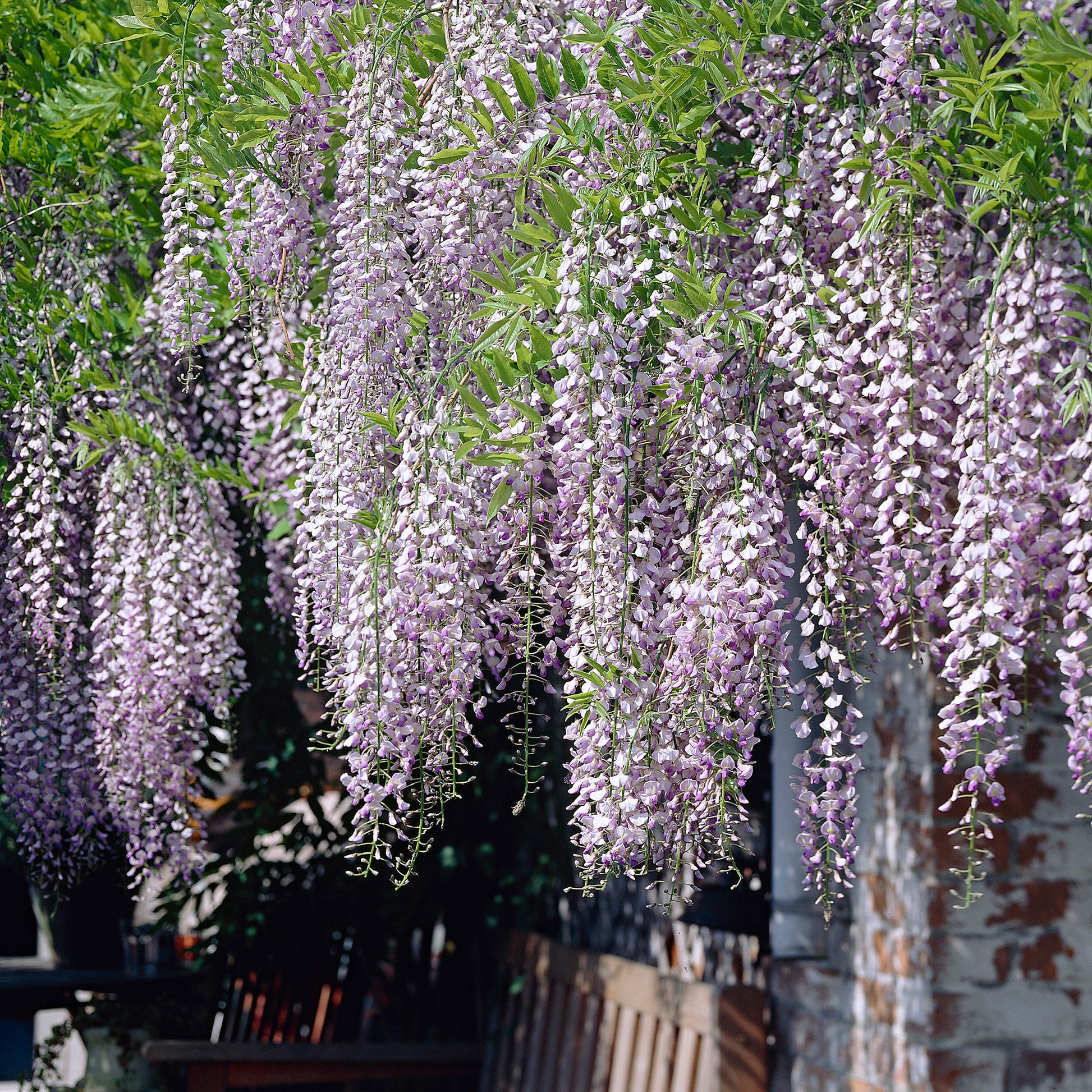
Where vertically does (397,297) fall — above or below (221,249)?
below

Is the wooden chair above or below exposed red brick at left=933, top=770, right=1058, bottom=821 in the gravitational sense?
below

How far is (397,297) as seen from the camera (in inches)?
70.1

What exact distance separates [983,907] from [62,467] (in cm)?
197

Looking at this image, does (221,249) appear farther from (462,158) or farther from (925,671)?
(925,671)

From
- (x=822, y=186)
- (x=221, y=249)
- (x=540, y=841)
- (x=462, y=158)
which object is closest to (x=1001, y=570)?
(x=822, y=186)

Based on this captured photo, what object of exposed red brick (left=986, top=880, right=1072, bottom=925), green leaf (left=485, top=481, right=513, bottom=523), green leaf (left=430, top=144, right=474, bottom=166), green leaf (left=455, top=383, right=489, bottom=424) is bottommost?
exposed red brick (left=986, top=880, right=1072, bottom=925)

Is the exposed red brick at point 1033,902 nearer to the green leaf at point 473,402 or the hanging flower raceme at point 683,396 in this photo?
the hanging flower raceme at point 683,396

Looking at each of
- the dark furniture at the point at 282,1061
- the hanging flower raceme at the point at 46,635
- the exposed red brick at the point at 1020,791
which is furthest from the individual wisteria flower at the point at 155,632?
the exposed red brick at the point at 1020,791

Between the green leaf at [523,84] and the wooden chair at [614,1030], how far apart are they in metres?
1.89

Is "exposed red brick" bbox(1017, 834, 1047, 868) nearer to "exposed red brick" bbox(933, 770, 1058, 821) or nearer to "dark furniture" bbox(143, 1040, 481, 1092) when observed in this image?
"exposed red brick" bbox(933, 770, 1058, 821)

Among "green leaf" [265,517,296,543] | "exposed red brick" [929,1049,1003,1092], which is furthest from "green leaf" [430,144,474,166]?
"exposed red brick" [929,1049,1003,1092]

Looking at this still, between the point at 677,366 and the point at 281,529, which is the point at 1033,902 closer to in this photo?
the point at 677,366

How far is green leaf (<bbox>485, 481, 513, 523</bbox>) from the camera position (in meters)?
1.52

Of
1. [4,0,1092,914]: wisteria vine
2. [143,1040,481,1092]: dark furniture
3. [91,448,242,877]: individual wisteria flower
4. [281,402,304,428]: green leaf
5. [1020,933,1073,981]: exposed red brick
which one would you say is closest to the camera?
[4,0,1092,914]: wisteria vine
